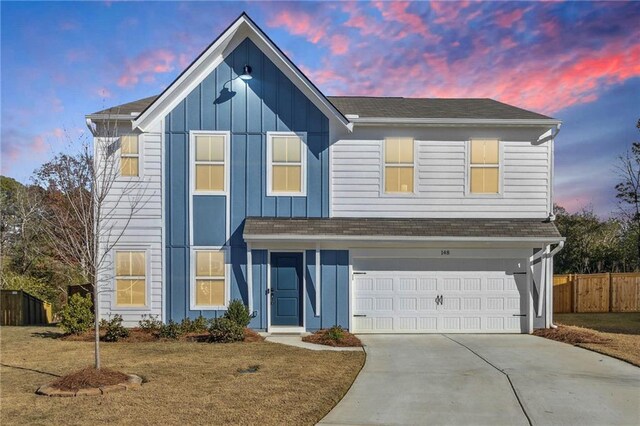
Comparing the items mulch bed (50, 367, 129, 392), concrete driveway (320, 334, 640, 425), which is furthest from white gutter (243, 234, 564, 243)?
mulch bed (50, 367, 129, 392)

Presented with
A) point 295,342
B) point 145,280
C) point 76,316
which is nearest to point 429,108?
point 295,342

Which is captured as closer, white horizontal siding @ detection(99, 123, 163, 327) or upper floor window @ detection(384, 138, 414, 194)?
white horizontal siding @ detection(99, 123, 163, 327)

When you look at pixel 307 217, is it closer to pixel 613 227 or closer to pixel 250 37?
pixel 250 37

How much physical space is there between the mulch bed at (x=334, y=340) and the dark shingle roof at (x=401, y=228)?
277cm

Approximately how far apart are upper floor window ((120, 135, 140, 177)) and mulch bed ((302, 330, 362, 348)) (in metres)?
7.05

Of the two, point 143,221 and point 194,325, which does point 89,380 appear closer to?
point 194,325

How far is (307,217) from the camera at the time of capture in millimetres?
12773

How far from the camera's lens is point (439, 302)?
12.8 metres

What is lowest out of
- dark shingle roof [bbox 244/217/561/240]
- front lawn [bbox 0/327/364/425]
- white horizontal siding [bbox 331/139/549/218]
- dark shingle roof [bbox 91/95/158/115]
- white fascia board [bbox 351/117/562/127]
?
front lawn [bbox 0/327/364/425]

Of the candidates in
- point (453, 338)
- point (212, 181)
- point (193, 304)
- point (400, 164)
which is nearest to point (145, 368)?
point (193, 304)

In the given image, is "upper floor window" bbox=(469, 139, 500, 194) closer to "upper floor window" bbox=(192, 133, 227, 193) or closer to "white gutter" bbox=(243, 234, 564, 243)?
"white gutter" bbox=(243, 234, 564, 243)

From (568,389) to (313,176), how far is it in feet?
27.1

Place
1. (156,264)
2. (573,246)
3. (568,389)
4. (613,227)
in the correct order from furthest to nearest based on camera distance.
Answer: (613,227), (573,246), (156,264), (568,389)

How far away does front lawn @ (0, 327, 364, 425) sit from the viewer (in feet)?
19.1
